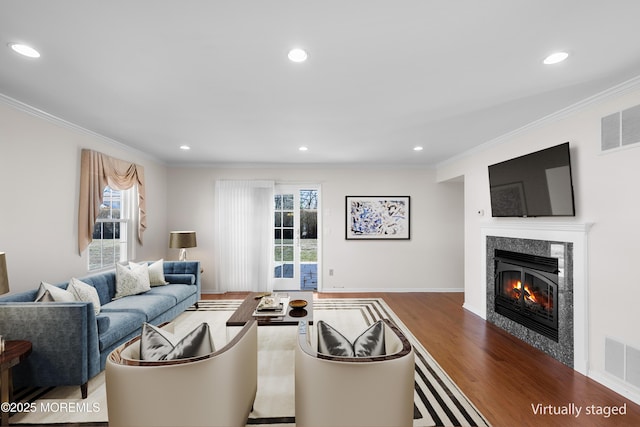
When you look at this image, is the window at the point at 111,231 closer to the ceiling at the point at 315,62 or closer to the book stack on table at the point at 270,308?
the ceiling at the point at 315,62

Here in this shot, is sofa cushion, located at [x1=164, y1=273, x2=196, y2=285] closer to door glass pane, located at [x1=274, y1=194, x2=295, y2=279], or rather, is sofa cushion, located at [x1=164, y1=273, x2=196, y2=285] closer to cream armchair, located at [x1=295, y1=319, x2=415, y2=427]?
door glass pane, located at [x1=274, y1=194, x2=295, y2=279]

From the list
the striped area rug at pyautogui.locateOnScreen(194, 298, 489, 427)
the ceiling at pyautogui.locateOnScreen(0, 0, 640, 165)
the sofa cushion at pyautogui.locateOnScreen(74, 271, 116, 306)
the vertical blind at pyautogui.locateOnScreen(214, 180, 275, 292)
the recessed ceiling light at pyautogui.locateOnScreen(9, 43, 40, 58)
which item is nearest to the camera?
the ceiling at pyautogui.locateOnScreen(0, 0, 640, 165)

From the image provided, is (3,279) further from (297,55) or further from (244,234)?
(244,234)

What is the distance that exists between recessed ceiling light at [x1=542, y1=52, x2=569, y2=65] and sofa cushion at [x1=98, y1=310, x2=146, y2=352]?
153 inches

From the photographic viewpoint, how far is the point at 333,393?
5.08ft

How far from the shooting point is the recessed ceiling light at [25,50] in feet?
6.21

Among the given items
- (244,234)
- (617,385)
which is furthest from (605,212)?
(244,234)

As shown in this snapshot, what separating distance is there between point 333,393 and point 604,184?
283cm

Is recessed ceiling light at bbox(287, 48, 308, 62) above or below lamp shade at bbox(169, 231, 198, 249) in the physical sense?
above

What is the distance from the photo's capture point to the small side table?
1961mm

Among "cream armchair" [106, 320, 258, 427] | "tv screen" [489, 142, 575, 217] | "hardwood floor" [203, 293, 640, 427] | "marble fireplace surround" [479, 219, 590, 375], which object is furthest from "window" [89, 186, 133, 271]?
"marble fireplace surround" [479, 219, 590, 375]

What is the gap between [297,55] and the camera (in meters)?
1.98

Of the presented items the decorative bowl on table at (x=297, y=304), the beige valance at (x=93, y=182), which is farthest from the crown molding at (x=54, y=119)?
the decorative bowl on table at (x=297, y=304)

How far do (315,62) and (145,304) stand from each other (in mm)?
3050
